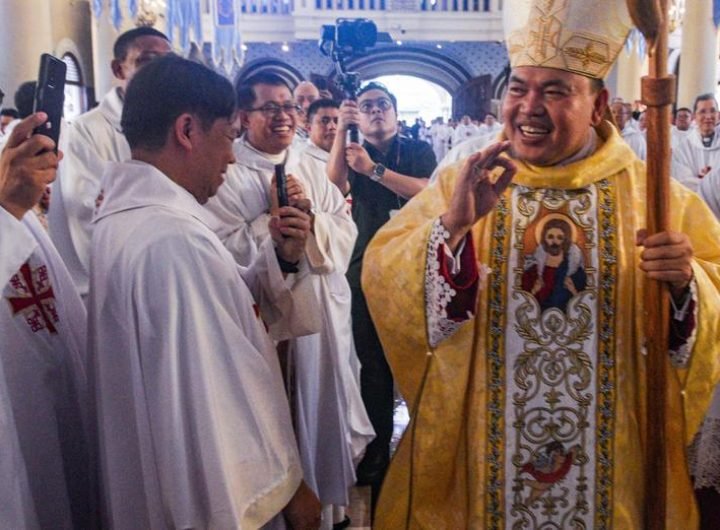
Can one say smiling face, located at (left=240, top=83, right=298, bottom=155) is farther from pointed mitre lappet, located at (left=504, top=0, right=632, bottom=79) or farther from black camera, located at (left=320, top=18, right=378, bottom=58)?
pointed mitre lappet, located at (left=504, top=0, right=632, bottom=79)

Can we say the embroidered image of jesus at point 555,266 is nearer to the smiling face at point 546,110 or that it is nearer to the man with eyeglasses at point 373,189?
the smiling face at point 546,110

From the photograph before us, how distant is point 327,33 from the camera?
4445 millimetres

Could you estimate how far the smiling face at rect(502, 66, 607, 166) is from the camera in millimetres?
1965

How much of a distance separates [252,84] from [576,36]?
162 centimetres

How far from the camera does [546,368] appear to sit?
203cm

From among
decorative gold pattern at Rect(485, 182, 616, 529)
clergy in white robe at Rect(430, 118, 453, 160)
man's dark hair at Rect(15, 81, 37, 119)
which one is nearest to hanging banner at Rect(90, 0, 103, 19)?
man's dark hair at Rect(15, 81, 37, 119)

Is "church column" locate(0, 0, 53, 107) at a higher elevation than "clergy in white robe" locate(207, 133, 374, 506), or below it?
higher

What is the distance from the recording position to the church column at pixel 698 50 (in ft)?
40.6

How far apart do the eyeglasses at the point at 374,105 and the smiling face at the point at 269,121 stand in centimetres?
78

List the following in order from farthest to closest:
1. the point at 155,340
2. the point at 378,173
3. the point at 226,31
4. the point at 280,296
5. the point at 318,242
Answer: the point at 226,31
the point at 378,173
the point at 318,242
the point at 280,296
the point at 155,340

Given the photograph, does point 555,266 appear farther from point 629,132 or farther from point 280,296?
point 629,132

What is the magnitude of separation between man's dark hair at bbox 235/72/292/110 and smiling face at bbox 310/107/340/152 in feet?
3.35

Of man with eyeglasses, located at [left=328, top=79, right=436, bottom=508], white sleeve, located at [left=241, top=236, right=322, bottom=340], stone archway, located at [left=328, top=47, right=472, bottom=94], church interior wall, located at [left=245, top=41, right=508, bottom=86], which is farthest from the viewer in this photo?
stone archway, located at [left=328, top=47, right=472, bottom=94]

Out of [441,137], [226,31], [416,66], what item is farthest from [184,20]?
[416,66]
